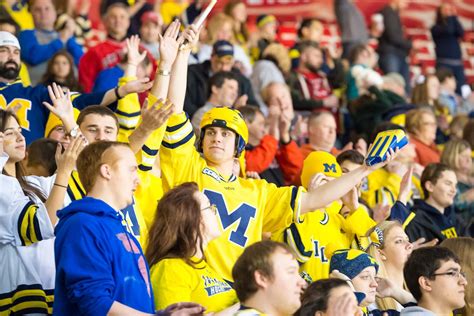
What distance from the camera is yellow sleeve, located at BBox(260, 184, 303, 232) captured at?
7.07m

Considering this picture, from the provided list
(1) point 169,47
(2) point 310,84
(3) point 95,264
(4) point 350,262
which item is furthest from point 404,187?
(2) point 310,84

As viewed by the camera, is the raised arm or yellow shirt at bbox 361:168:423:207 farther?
yellow shirt at bbox 361:168:423:207

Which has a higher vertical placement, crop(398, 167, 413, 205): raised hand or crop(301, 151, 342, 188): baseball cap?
crop(301, 151, 342, 188): baseball cap

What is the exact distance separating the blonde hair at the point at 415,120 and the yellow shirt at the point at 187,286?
5131mm

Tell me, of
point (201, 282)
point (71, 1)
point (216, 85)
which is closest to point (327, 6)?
point (71, 1)

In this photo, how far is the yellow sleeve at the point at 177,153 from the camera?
23.0ft

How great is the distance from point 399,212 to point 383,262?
3.20 ft

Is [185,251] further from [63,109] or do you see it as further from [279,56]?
[279,56]

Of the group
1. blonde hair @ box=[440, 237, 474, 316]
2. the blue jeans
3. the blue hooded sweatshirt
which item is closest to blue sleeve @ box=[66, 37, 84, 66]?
the blue jeans

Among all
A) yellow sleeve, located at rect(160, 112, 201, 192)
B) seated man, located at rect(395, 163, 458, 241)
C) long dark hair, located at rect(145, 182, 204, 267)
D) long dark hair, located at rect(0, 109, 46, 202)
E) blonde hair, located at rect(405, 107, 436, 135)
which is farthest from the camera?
blonde hair, located at rect(405, 107, 436, 135)

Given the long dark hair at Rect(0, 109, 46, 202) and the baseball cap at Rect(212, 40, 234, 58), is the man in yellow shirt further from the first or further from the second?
the baseball cap at Rect(212, 40, 234, 58)

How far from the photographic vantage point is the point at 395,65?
47.9ft

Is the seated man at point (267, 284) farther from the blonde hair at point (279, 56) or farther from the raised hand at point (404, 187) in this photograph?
the blonde hair at point (279, 56)

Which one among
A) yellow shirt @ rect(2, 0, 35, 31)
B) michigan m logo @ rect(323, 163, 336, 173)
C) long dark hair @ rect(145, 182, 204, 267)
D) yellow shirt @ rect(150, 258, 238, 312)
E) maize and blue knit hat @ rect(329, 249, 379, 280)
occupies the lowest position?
maize and blue knit hat @ rect(329, 249, 379, 280)
